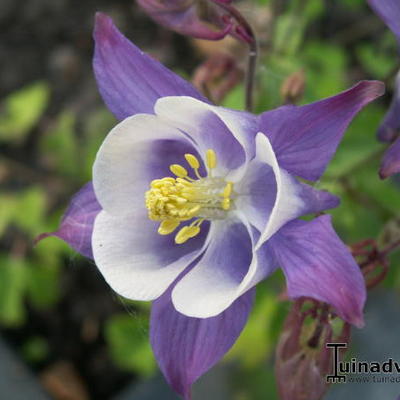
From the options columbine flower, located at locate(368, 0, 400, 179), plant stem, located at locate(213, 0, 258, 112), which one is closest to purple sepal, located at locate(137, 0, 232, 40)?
plant stem, located at locate(213, 0, 258, 112)

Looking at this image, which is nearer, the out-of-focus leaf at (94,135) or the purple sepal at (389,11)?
the purple sepal at (389,11)

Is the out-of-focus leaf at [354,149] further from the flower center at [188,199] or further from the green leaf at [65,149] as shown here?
the green leaf at [65,149]

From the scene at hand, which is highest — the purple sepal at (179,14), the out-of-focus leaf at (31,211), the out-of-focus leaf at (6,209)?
the purple sepal at (179,14)

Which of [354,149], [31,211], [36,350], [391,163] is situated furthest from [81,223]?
[36,350]

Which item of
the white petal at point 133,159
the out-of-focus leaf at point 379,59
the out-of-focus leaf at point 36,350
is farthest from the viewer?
the out-of-focus leaf at point 36,350

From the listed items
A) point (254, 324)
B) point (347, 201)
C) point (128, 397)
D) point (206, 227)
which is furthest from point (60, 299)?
point (206, 227)

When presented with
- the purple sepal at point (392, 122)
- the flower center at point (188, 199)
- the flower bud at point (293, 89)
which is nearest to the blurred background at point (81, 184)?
the flower bud at point (293, 89)

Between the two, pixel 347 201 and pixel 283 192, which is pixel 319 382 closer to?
pixel 283 192

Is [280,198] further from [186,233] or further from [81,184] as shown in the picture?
[81,184]
